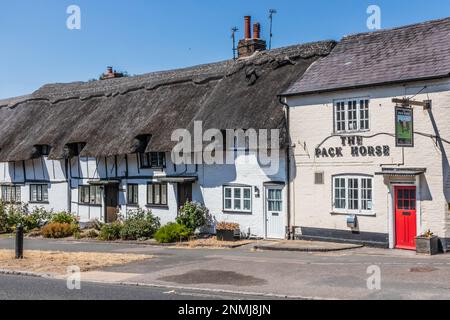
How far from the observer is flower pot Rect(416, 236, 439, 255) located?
62.5 ft

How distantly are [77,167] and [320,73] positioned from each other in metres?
15.7

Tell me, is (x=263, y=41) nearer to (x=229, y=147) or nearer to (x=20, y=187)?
(x=229, y=147)

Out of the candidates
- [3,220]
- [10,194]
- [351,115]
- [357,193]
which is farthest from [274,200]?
[10,194]

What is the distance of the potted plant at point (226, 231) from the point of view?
24781 millimetres

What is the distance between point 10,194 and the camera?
37781 mm

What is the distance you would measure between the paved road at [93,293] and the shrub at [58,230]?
1479 cm

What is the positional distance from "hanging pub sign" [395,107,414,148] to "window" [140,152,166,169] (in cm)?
1243

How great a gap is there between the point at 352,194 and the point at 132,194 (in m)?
12.7

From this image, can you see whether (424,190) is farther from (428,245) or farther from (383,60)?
(383,60)

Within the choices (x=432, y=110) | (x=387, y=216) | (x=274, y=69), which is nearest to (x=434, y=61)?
(x=432, y=110)

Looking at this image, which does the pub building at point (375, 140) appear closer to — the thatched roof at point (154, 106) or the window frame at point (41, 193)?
the thatched roof at point (154, 106)

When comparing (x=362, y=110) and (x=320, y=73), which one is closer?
(x=362, y=110)

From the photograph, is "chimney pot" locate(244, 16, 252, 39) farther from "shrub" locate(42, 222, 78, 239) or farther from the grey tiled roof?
"shrub" locate(42, 222, 78, 239)
